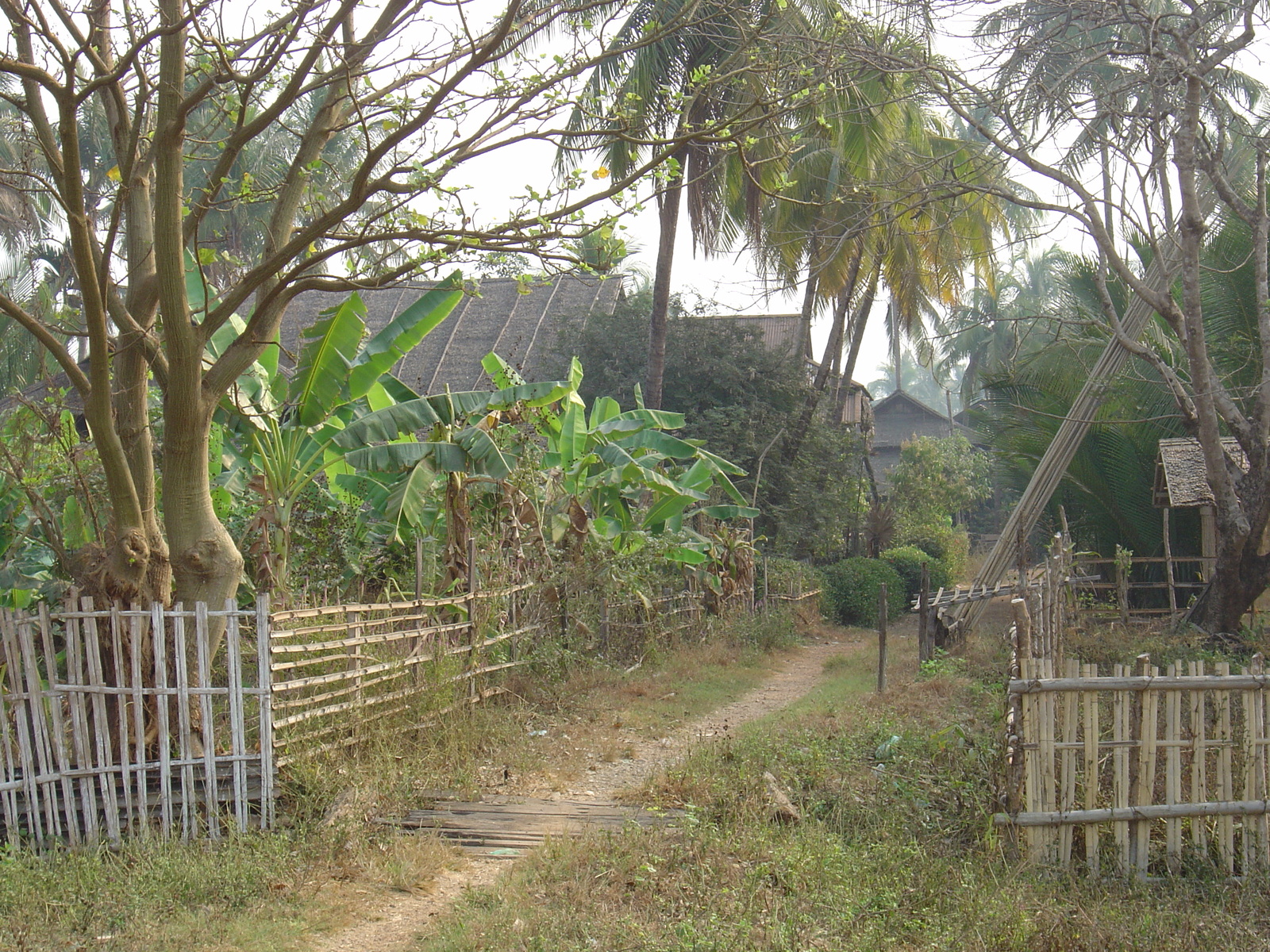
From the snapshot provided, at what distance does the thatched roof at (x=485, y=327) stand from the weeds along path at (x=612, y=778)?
31.3 feet

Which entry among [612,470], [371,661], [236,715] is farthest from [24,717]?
[612,470]

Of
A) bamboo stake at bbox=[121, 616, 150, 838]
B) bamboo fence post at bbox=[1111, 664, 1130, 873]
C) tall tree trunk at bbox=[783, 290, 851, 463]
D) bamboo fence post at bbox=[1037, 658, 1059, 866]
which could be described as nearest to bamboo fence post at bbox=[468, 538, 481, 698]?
bamboo stake at bbox=[121, 616, 150, 838]

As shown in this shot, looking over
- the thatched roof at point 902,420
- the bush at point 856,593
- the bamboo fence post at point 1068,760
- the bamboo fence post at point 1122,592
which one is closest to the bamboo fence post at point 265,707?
the bamboo fence post at point 1068,760

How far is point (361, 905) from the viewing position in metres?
5.02

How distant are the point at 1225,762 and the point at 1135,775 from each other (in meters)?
→ 0.49

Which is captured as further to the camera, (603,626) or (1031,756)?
(603,626)

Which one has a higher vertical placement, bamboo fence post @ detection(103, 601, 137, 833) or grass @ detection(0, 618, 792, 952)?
bamboo fence post @ detection(103, 601, 137, 833)

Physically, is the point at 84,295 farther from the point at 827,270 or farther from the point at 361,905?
the point at 827,270

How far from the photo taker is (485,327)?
22719 mm

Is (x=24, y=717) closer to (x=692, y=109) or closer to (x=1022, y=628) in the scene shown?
(x=1022, y=628)

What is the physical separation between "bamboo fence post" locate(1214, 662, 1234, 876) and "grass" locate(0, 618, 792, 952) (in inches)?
160

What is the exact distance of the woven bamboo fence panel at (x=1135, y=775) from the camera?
17.4 ft

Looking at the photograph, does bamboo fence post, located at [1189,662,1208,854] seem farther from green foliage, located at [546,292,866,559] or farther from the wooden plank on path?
green foliage, located at [546,292,866,559]

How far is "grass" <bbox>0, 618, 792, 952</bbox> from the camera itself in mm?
4543
